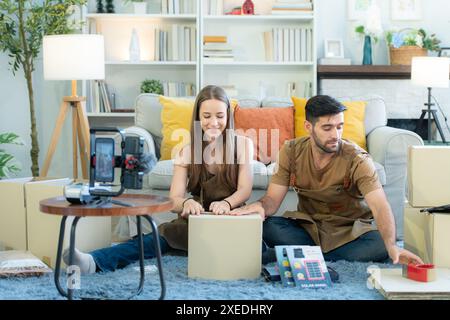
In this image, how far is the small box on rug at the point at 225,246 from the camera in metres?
3.00

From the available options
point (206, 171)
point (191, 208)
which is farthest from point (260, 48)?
point (191, 208)

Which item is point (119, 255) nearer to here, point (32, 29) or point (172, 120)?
point (172, 120)

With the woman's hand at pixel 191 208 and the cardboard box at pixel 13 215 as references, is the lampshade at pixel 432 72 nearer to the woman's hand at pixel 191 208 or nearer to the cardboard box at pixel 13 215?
the woman's hand at pixel 191 208

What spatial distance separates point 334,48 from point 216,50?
36.6 inches

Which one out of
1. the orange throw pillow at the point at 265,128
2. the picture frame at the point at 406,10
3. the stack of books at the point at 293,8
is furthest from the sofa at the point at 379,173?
the picture frame at the point at 406,10

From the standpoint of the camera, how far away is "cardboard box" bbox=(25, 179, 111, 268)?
3186 mm

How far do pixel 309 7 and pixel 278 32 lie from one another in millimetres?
302

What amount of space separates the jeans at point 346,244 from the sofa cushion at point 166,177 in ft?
1.87

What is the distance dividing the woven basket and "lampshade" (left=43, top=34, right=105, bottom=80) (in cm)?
242

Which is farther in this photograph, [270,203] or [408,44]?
[408,44]

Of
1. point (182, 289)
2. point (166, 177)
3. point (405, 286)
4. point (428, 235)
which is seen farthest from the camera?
point (166, 177)

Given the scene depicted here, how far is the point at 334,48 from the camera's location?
6121 millimetres

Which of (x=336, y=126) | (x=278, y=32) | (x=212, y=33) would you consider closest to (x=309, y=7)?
(x=278, y=32)

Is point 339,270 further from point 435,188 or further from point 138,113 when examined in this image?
point 138,113
